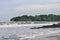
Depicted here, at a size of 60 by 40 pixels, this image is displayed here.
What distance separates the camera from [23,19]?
15225 centimetres

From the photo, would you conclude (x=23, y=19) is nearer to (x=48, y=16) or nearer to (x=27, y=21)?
(x=27, y=21)

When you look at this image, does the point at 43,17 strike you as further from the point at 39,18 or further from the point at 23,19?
the point at 23,19

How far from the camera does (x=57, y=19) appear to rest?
14225 centimetres

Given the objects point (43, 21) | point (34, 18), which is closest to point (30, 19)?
point (34, 18)

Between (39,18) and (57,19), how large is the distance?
34.0 feet

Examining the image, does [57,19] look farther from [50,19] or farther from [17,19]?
[17,19]

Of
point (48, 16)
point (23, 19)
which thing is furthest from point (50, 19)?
point (23, 19)

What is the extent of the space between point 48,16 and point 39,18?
17.5 feet

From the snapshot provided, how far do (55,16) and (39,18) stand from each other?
9.76 m

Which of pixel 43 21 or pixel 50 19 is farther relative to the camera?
pixel 43 21

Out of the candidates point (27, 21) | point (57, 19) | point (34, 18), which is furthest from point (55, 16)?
point (27, 21)

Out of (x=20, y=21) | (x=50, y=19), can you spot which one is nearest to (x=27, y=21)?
(x=20, y=21)

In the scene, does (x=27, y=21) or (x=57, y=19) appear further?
(x=27, y=21)

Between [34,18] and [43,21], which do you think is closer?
[34,18]
